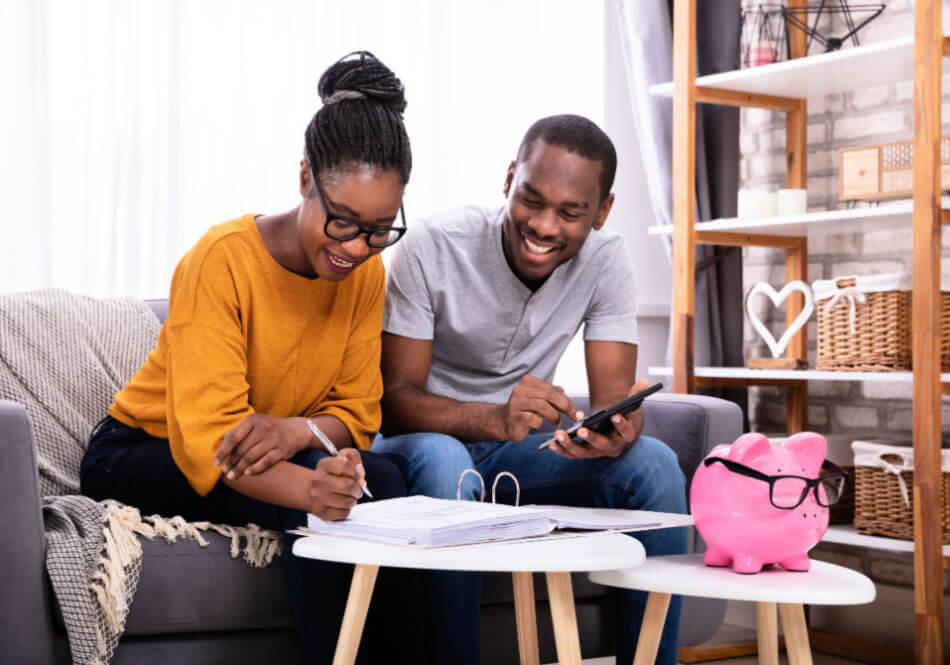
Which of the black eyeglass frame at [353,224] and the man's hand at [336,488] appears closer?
the man's hand at [336,488]

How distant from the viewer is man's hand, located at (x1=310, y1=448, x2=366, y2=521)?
53.2 inches

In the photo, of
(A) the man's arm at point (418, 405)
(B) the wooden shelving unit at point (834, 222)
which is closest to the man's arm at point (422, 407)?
(A) the man's arm at point (418, 405)

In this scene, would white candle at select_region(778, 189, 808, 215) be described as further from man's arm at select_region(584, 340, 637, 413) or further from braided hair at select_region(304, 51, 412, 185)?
braided hair at select_region(304, 51, 412, 185)

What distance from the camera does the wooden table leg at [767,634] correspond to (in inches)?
59.3

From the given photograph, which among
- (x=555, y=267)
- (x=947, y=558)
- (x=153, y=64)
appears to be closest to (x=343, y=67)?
(x=555, y=267)

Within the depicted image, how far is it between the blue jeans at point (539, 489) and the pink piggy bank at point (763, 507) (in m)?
0.32

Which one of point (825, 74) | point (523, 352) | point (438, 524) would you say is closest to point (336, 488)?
point (438, 524)

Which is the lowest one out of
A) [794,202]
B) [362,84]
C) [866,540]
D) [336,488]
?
[866,540]

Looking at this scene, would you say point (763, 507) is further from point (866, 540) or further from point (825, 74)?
point (825, 74)

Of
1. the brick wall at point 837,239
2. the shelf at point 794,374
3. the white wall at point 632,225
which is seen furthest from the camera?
the white wall at point 632,225

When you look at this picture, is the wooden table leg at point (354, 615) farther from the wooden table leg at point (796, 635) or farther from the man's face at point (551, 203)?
the man's face at point (551, 203)

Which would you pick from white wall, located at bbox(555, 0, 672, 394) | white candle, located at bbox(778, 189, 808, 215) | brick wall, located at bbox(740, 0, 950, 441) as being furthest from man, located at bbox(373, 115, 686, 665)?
white wall, located at bbox(555, 0, 672, 394)

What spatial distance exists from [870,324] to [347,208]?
1.43 metres

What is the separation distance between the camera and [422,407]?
1.86 metres
